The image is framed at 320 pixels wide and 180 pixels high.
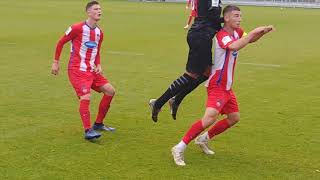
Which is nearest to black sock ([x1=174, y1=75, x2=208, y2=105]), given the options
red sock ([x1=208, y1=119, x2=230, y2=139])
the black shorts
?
the black shorts

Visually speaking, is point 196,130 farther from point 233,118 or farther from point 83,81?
point 83,81

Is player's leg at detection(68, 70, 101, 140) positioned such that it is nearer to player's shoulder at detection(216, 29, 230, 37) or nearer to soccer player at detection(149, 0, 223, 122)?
soccer player at detection(149, 0, 223, 122)

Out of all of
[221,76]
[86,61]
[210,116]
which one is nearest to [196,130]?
[210,116]

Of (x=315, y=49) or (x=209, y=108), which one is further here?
(x=315, y=49)

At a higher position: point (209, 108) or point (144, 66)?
point (209, 108)

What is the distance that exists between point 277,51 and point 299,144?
1068cm

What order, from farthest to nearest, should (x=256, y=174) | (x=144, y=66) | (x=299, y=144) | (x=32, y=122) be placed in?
(x=144, y=66), (x=32, y=122), (x=299, y=144), (x=256, y=174)

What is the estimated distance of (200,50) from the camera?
21.4ft

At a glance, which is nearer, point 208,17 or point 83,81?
point 208,17

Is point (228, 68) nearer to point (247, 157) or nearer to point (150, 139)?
point (247, 157)

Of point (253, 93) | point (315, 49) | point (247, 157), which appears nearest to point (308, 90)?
point (253, 93)

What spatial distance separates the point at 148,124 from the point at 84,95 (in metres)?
1.25

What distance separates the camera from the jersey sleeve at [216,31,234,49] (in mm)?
6073

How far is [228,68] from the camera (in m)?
6.29
